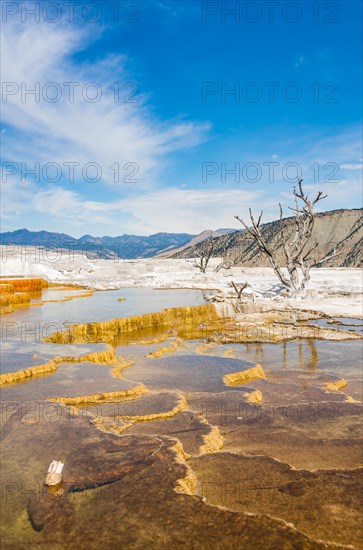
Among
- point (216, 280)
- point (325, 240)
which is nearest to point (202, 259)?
point (216, 280)

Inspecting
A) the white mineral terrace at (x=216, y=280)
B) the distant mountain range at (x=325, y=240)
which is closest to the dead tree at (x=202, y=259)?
the white mineral terrace at (x=216, y=280)

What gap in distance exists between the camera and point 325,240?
271ft

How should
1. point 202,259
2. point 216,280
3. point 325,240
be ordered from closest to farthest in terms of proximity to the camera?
point 216,280
point 202,259
point 325,240

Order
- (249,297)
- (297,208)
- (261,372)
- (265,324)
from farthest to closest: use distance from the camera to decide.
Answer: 1. (297,208)
2. (249,297)
3. (265,324)
4. (261,372)

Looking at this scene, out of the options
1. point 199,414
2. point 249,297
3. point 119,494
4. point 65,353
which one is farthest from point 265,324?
point 119,494

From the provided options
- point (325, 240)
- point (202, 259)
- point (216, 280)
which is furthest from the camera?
point (325, 240)

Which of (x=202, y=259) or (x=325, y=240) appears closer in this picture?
(x=202, y=259)

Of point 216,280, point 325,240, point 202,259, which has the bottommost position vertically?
point 216,280

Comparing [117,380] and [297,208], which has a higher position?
[297,208]

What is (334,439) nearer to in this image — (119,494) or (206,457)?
(206,457)

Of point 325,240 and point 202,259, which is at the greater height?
point 325,240

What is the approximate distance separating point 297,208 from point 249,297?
5623 mm

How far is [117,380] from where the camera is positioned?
7.76 m

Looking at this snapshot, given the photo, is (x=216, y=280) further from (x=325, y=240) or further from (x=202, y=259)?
(x=325, y=240)
